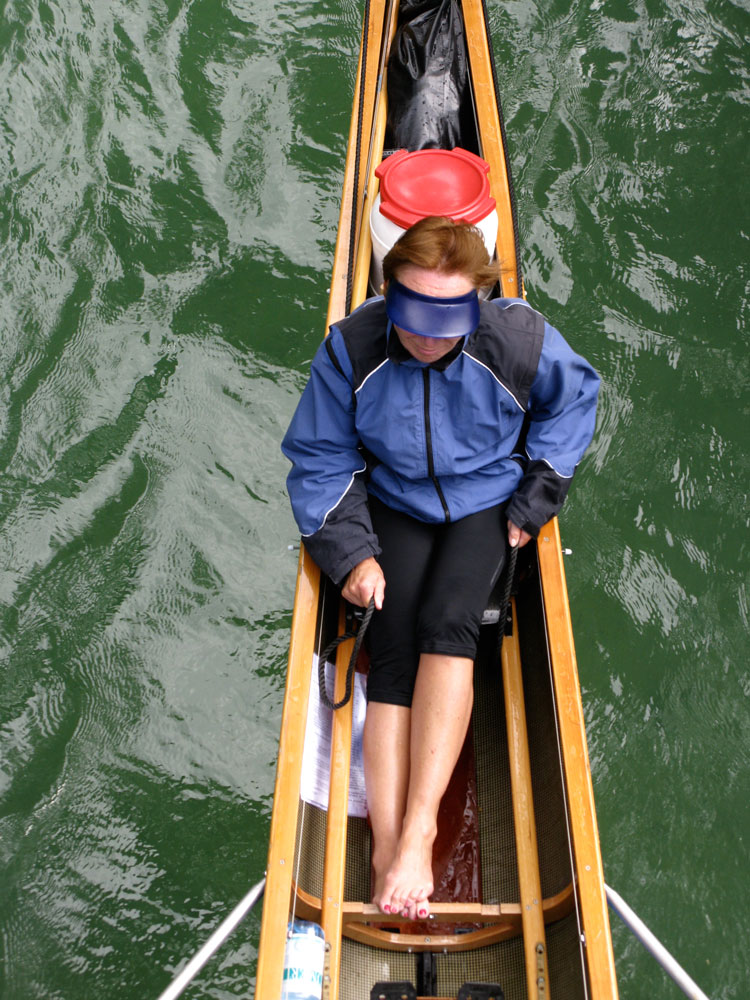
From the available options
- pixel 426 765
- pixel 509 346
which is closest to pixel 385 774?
pixel 426 765

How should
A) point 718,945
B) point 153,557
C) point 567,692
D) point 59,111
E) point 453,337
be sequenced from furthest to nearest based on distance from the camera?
point 59,111, point 153,557, point 718,945, point 567,692, point 453,337

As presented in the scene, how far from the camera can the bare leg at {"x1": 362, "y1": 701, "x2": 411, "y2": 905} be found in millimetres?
2377

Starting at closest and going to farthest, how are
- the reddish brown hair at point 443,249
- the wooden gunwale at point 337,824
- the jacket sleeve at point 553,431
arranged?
the reddish brown hair at point 443,249 < the wooden gunwale at point 337,824 < the jacket sleeve at point 553,431

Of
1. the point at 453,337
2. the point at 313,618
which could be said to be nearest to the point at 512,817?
the point at 313,618

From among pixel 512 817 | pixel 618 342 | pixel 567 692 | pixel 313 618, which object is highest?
pixel 618 342

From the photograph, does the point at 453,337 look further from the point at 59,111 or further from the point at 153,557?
the point at 59,111

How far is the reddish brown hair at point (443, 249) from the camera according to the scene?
2242 mm

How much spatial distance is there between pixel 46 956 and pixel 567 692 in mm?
2013

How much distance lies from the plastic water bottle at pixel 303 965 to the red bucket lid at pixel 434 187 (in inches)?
92.4

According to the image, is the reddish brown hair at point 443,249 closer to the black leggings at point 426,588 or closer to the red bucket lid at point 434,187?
the black leggings at point 426,588

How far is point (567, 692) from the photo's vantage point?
2.49m

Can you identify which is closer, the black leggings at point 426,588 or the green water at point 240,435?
the black leggings at point 426,588

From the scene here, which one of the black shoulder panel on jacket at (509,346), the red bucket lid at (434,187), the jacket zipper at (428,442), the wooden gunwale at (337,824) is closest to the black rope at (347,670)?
the wooden gunwale at (337,824)

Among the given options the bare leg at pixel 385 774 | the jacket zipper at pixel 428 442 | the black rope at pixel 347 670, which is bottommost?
the bare leg at pixel 385 774
